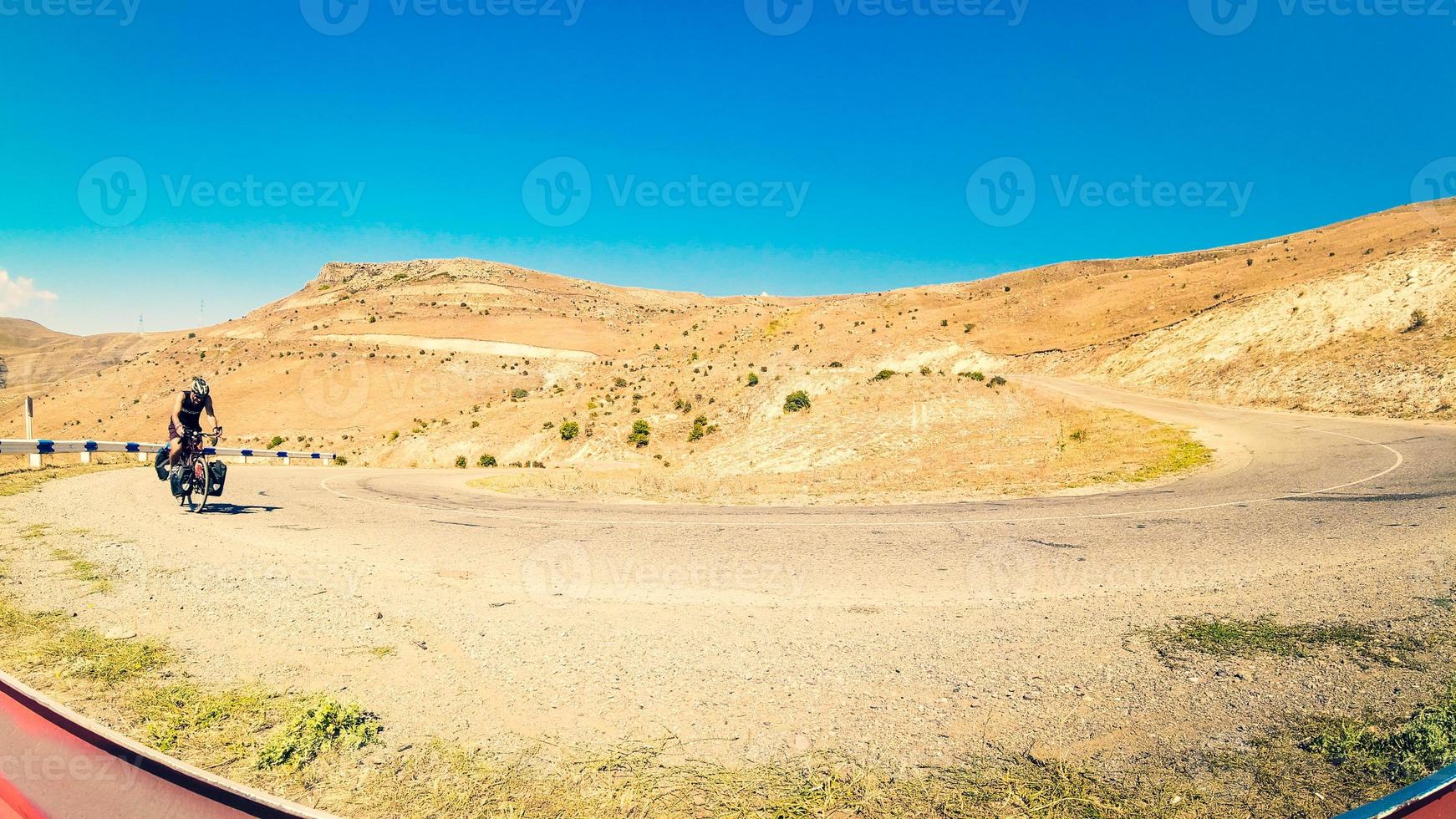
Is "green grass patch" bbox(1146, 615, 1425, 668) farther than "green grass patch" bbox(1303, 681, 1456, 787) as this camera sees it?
Yes

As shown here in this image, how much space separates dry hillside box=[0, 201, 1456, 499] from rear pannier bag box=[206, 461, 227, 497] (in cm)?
779

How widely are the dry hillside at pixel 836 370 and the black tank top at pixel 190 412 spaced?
8.28m

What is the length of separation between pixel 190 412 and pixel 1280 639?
50.8ft

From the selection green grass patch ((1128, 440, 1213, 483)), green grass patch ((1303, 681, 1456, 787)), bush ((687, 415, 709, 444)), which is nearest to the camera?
green grass patch ((1303, 681, 1456, 787))

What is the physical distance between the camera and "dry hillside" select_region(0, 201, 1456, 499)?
85.2 feet

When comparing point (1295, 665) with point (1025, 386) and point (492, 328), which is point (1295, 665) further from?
point (492, 328)

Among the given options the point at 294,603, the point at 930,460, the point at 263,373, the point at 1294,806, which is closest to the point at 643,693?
the point at 1294,806

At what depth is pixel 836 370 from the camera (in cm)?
→ 3706

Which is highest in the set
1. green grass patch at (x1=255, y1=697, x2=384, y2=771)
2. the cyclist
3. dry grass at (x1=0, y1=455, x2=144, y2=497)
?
the cyclist

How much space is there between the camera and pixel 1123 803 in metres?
3.12

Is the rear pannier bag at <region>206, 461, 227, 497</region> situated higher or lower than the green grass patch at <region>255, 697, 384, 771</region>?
higher

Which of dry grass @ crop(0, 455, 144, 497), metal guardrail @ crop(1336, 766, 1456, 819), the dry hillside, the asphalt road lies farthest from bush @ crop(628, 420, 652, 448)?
metal guardrail @ crop(1336, 766, 1456, 819)

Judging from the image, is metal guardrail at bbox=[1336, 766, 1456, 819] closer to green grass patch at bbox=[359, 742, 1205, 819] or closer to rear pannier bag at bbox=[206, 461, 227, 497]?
green grass patch at bbox=[359, 742, 1205, 819]

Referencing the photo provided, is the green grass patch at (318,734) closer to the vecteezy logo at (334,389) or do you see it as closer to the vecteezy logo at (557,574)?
the vecteezy logo at (557,574)
